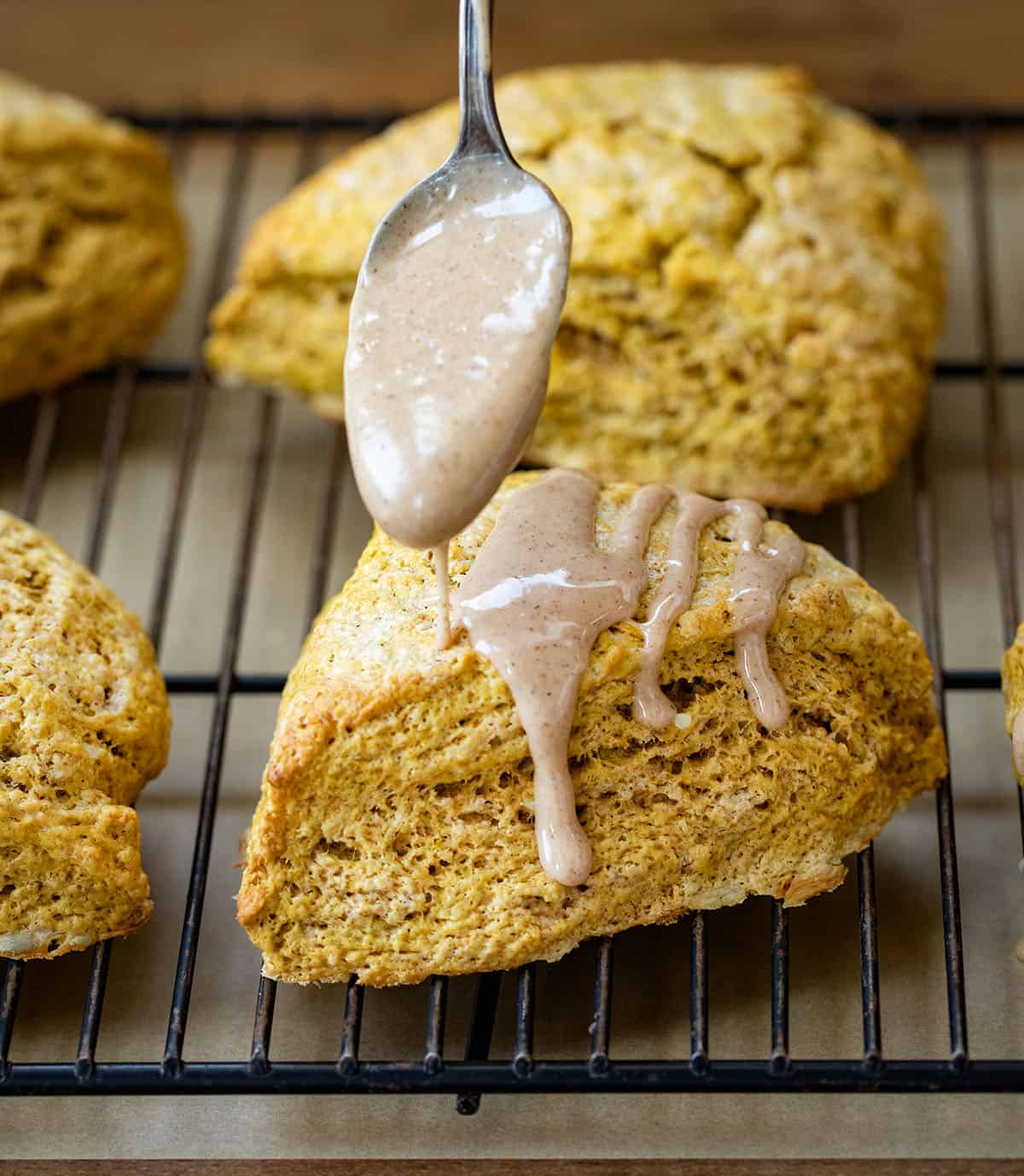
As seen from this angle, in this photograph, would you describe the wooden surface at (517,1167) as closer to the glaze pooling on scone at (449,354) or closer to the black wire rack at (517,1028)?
the black wire rack at (517,1028)

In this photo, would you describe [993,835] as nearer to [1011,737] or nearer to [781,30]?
[1011,737]

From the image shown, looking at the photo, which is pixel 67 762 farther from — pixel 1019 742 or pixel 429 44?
pixel 429 44

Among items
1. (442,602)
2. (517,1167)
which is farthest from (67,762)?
(517,1167)

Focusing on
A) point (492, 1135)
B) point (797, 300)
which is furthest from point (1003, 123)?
point (492, 1135)

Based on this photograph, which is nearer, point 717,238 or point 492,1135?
point 492,1135

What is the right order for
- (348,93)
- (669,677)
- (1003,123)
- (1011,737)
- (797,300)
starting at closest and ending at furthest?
1. (669,677)
2. (1011,737)
3. (797,300)
4. (1003,123)
5. (348,93)

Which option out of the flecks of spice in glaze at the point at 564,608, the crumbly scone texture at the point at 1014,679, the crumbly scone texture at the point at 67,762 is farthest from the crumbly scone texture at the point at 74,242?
the crumbly scone texture at the point at 1014,679
